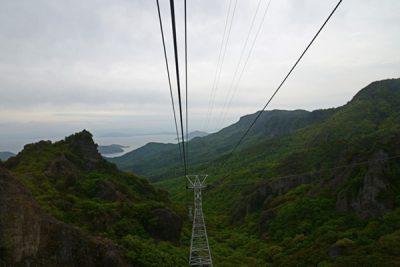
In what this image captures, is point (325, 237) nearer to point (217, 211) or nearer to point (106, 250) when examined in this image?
point (106, 250)

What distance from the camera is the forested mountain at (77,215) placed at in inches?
800

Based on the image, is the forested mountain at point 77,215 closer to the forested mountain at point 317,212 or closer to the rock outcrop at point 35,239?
the rock outcrop at point 35,239

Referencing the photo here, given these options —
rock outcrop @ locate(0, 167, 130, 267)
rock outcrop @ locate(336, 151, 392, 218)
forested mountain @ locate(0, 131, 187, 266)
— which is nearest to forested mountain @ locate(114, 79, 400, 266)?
rock outcrop @ locate(336, 151, 392, 218)

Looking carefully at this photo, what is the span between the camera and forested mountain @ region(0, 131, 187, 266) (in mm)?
20312

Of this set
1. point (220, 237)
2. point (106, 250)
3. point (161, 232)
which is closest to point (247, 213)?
point (220, 237)

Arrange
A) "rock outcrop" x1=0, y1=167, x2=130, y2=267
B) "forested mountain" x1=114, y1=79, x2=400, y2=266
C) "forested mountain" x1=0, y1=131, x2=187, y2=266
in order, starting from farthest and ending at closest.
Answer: "forested mountain" x1=114, y1=79, x2=400, y2=266 < "forested mountain" x1=0, y1=131, x2=187, y2=266 < "rock outcrop" x1=0, y1=167, x2=130, y2=267

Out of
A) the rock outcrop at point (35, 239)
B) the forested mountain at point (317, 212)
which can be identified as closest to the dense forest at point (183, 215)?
the rock outcrop at point (35, 239)

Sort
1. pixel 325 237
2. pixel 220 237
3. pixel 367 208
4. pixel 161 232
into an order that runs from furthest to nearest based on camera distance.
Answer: pixel 220 237 < pixel 367 208 < pixel 325 237 < pixel 161 232

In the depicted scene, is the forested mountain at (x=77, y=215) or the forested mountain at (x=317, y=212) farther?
the forested mountain at (x=317, y=212)

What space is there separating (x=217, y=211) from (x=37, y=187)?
4860 cm

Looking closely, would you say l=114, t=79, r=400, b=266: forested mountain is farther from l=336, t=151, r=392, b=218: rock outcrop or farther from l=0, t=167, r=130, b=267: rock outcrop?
l=0, t=167, r=130, b=267: rock outcrop

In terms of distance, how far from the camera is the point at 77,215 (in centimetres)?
3192

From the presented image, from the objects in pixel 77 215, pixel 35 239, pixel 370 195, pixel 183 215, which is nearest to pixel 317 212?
pixel 370 195

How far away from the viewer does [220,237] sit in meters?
55.6
